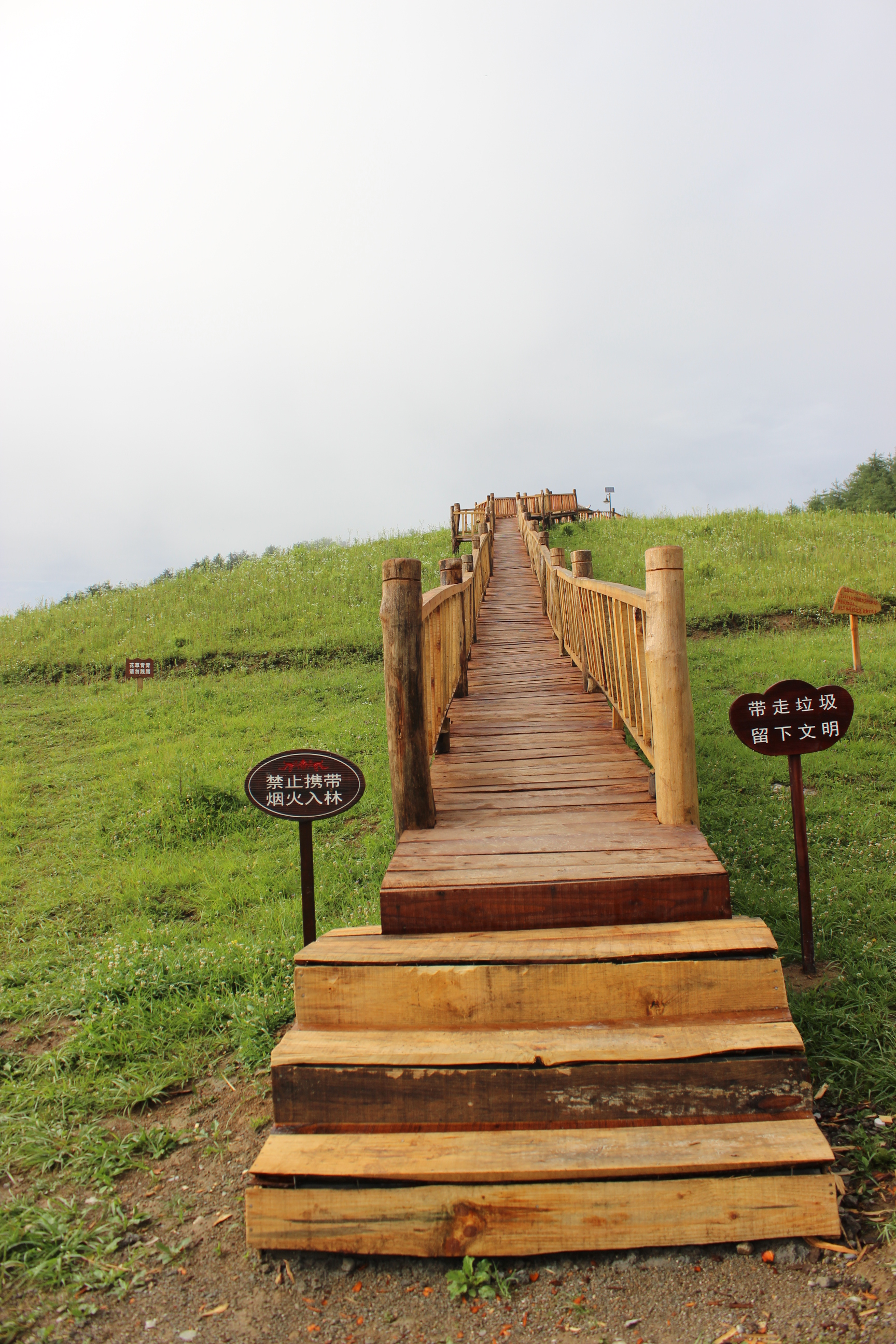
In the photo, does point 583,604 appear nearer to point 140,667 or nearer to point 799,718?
point 799,718

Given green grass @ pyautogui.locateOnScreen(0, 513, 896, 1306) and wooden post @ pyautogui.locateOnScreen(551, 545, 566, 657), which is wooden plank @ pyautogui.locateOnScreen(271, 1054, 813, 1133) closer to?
green grass @ pyautogui.locateOnScreen(0, 513, 896, 1306)

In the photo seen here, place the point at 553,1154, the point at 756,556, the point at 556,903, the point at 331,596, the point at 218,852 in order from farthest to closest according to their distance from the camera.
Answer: the point at 756,556 → the point at 331,596 → the point at 218,852 → the point at 556,903 → the point at 553,1154

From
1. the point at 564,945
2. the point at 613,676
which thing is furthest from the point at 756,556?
the point at 564,945

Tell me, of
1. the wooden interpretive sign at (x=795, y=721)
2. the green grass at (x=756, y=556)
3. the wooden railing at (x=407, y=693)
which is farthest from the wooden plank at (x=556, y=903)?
the green grass at (x=756, y=556)

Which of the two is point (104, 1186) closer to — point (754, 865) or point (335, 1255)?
point (335, 1255)

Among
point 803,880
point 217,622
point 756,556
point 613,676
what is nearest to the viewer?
point 803,880

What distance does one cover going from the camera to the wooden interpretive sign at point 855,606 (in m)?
9.42

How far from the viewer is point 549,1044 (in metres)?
2.60

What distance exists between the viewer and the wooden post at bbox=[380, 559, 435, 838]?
355 centimetres

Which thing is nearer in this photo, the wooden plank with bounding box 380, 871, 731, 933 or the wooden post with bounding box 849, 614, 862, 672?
the wooden plank with bounding box 380, 871, 731, 933

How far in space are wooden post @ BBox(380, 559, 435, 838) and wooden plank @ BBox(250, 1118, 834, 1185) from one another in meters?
1.58

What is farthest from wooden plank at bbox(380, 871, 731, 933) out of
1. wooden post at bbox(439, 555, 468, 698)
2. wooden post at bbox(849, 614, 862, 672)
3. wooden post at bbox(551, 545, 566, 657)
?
wooden post at bbox(849, 614, 862, 672)

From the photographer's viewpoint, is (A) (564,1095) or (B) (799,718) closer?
(A) (564,1095)

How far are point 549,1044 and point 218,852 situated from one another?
466 cm
